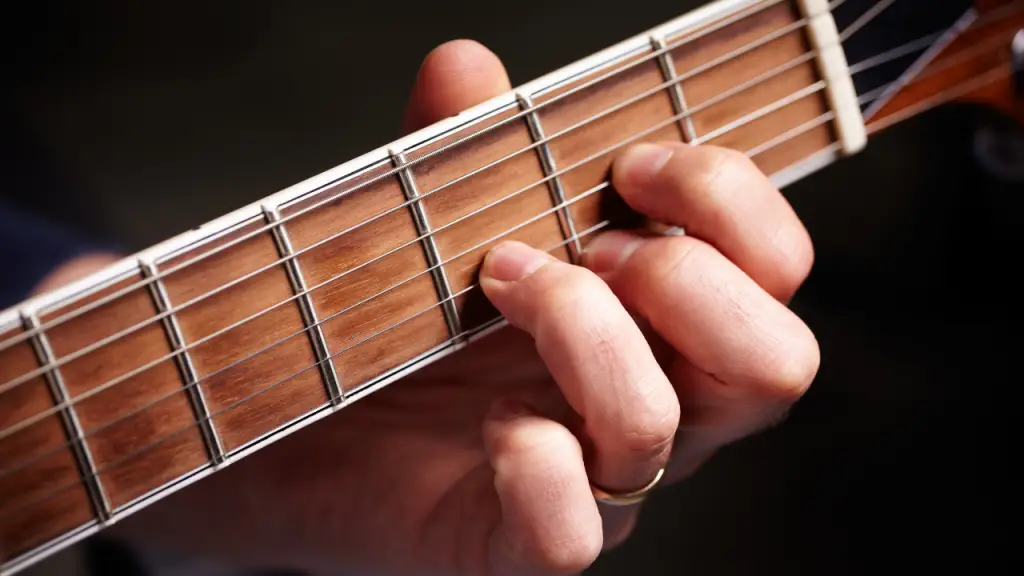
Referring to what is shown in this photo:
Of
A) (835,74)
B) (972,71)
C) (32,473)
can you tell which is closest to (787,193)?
(972,71)

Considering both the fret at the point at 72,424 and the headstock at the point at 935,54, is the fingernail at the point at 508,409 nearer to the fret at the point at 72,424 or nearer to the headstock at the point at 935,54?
the fret at the point at 72,424

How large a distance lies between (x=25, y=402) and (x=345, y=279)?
183 mm

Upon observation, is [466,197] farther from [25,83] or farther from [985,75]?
[25,83]

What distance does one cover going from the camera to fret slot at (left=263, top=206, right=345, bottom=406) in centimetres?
41

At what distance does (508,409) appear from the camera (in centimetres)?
48

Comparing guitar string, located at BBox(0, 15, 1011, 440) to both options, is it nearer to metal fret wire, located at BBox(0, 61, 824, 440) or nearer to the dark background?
metal fret wire, located at BBox(0, 61, 824, 440)

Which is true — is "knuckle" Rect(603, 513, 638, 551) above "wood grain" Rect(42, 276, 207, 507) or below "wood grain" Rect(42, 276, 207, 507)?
below

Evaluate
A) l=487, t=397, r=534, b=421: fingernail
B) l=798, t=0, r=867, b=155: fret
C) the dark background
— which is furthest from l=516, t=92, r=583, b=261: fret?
the dark background

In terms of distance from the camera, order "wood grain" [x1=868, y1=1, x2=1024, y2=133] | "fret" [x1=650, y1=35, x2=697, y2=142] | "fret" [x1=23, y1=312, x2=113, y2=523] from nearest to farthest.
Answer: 1. "fret" [x1=23, y1=312, x2=113, y2=523]
2. "fret" [x1=650, y1=35, x2=697, y2=142]
3. "wood grain" [x1=868, y1=1, x2=1024, y2=133]

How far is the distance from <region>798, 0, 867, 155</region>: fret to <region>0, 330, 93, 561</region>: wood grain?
551 millimetres

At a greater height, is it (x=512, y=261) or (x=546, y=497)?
(x=512, y=261)

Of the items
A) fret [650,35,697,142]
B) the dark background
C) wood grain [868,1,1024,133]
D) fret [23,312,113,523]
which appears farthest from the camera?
the dark background

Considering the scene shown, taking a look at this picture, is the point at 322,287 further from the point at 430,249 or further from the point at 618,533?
the point at 618,533

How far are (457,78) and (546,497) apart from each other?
0.33m
